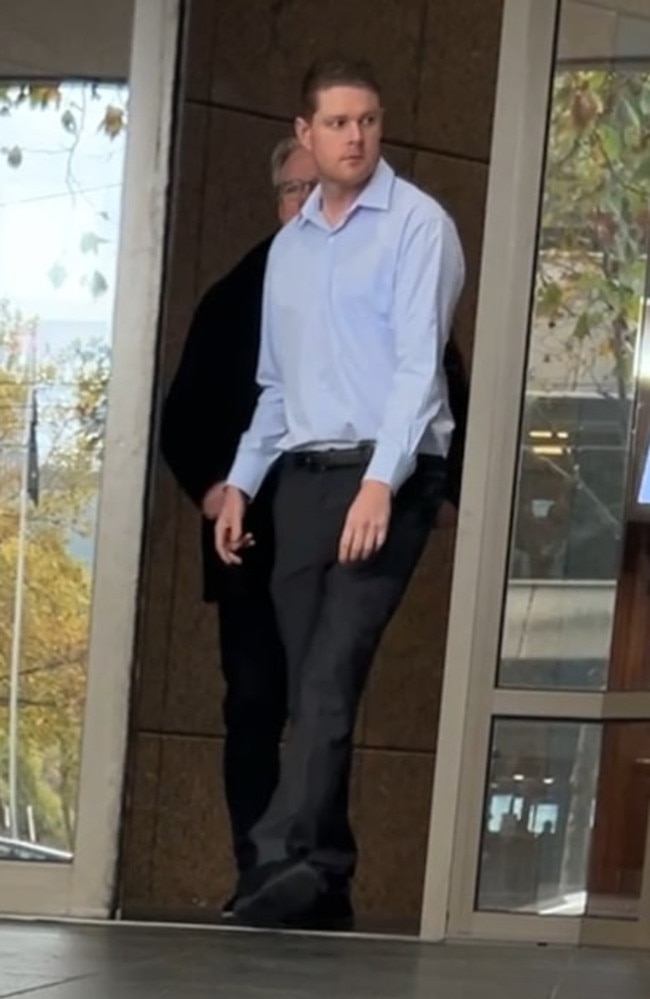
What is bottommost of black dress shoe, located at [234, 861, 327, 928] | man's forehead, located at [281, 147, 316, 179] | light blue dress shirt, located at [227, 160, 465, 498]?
black dress shoe, located at [234, 861, 327, 928]

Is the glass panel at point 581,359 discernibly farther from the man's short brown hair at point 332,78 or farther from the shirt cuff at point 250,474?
the shirt cuff at point 250,474

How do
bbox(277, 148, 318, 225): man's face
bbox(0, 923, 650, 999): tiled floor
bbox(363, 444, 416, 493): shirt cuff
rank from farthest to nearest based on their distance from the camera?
bbox(277, 148, 318, 225): man's face, bbox(363, 444, 416, 493): shirt cuff, bbox(0, 923, 650, 999): tiled floor

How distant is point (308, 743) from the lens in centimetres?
586

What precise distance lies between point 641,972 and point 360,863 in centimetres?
88

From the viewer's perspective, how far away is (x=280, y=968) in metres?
5.01

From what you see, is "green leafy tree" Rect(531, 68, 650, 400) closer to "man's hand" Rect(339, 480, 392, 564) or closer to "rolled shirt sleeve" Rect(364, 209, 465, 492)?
"rolled shirt sleeve" Rect(364, 209, 465, 492)

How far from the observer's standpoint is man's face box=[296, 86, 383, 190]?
5.87 m

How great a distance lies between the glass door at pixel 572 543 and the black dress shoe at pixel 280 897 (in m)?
0.38

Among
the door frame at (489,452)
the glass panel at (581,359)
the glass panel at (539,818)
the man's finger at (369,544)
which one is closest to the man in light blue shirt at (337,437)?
the man's finger at (369,544)

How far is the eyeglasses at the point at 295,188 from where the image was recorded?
5895 millimetres

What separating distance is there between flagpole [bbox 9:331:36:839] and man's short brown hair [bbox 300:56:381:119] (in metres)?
0.97

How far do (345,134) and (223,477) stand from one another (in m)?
0.97

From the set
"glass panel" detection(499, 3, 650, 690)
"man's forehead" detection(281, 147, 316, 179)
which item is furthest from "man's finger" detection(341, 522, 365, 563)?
"man's forehead" detection(281, 147, 316, 179)

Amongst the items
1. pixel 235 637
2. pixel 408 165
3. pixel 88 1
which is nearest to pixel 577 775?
pixel 235 637
